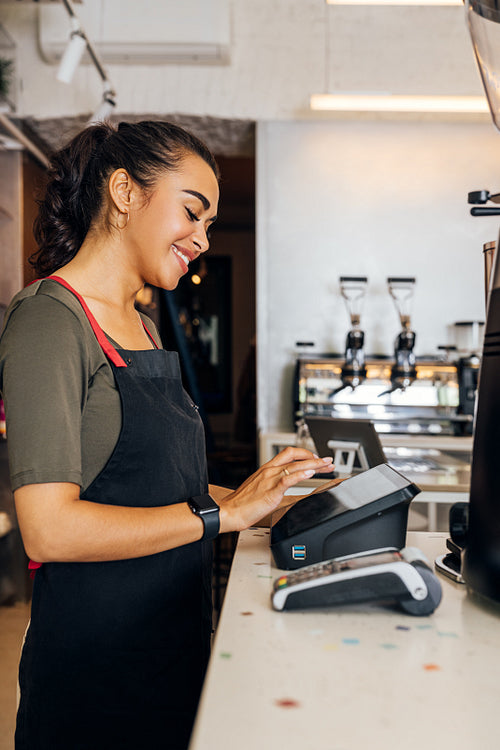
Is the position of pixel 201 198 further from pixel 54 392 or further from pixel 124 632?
pixel 124 632

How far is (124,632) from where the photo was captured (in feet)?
3.36

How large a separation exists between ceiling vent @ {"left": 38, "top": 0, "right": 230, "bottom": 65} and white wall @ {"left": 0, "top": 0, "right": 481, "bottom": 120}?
154mm

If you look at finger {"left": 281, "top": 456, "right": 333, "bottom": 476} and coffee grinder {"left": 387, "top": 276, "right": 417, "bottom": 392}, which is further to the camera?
coffee grinder {"left": 387, "top": 276, "right": 417, "bottom": 392}

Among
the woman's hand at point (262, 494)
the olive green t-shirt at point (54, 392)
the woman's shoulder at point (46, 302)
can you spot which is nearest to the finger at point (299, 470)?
the woman's hand at point (262, 494)

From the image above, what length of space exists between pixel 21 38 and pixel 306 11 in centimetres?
172

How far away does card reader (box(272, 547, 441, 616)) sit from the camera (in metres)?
0.78

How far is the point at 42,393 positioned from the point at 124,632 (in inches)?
16.0

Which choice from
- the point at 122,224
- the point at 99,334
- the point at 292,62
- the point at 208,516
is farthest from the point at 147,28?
the point at 208,516

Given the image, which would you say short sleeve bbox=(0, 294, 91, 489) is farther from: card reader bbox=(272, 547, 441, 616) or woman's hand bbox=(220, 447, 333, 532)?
card reader bbox=(272, 547, 441, 616)

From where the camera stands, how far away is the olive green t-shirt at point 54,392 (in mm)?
882

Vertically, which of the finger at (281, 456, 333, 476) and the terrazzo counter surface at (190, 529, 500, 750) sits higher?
the finger at (281, 456, 333, 476)

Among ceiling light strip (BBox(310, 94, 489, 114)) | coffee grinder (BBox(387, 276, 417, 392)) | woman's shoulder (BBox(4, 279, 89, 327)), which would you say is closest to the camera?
woman's shoulder (BBox(4, 279, 89, 327))

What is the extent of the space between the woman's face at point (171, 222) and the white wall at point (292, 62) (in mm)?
2995

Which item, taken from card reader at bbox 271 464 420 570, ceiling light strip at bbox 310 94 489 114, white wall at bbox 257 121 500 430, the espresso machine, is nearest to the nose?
card reader at bbox 271 464 420 570
